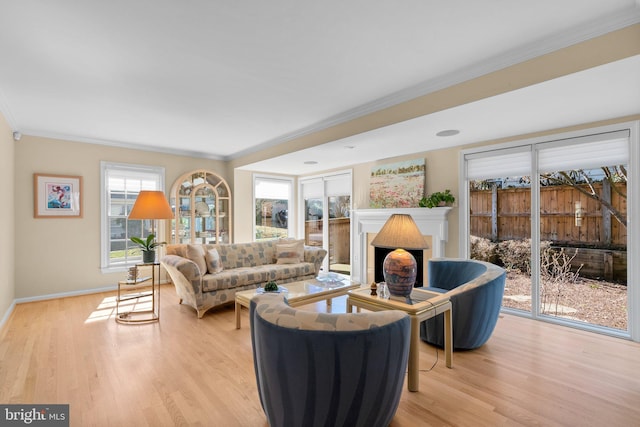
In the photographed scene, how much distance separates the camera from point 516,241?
386cm

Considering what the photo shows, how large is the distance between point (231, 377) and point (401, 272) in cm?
153

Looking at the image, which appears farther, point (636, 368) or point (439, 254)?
point (439, 254)

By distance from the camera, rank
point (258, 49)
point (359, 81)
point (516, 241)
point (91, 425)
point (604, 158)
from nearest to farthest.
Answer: point (91, 425) < point (258, 49) < point (359, 81) < point (604, 158) < point (516, 241)

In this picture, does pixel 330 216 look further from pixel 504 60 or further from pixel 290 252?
pixel 504 60

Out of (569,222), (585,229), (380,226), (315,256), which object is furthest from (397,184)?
(585,229)

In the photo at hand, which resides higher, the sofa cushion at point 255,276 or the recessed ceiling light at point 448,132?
the recessed ceiling light at point 448,132

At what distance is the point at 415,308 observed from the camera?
2.21m

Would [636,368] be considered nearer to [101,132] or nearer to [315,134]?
[315,134]

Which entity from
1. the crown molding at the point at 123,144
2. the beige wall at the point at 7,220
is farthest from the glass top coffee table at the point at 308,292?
the crown molding at the point at 123,144

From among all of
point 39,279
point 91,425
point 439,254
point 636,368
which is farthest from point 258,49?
point 39,279

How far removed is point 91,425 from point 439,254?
Answer: 13.4 feet

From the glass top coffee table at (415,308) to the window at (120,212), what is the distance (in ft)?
13.7

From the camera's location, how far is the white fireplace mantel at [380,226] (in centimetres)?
439

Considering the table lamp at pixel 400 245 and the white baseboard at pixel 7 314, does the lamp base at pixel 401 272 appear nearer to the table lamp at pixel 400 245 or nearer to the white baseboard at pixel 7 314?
the table lamp at pixel 400 245
